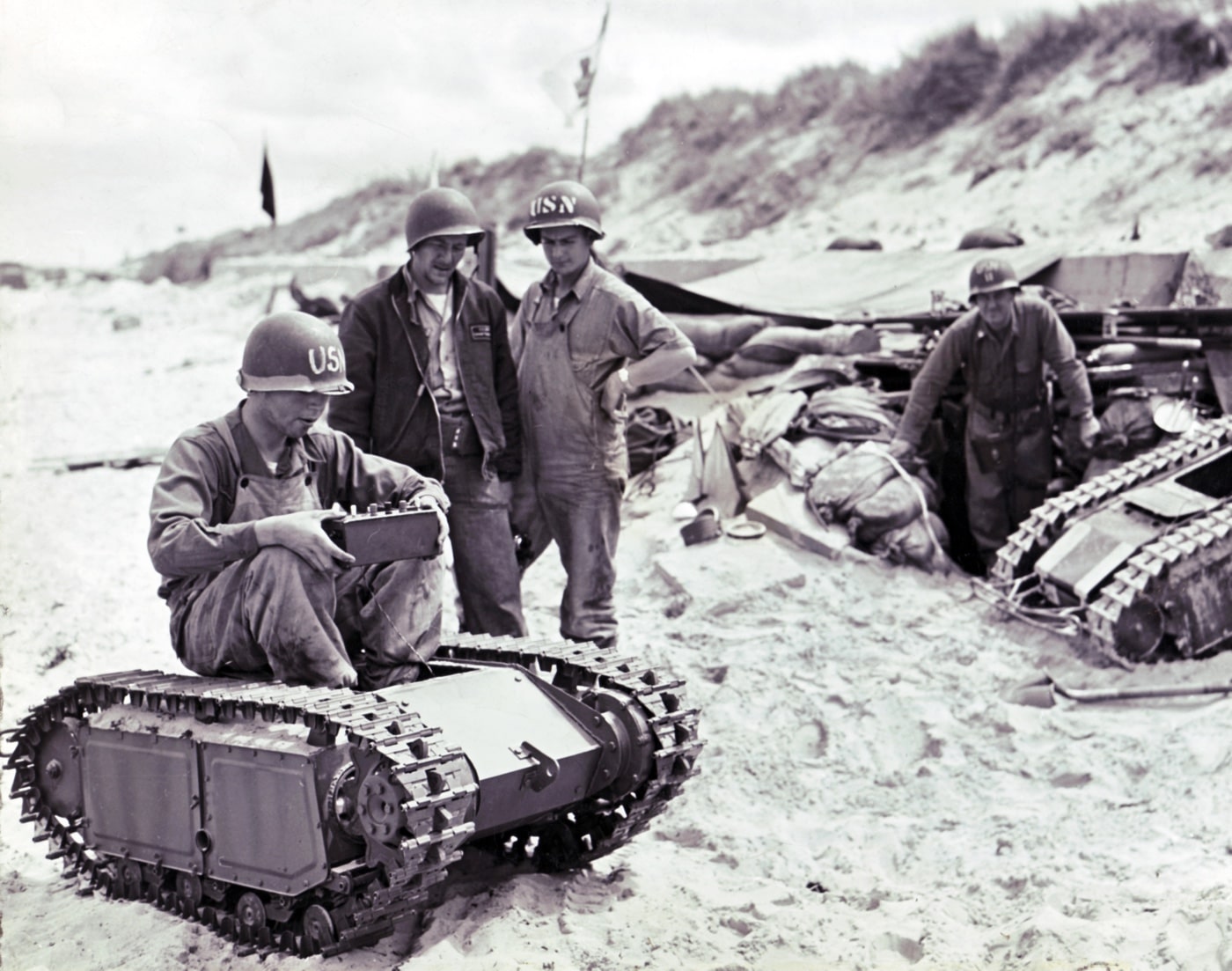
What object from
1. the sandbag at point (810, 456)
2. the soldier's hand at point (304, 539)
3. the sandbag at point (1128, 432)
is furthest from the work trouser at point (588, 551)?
the sandbag at point (1128, 432)

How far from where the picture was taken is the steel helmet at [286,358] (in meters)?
4.96

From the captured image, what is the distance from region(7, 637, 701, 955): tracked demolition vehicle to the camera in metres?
4.36

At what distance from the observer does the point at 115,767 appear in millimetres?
5055

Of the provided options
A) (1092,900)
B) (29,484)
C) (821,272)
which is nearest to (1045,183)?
(821,272)

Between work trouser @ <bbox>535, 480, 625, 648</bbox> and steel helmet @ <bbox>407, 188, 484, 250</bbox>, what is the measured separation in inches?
48.3

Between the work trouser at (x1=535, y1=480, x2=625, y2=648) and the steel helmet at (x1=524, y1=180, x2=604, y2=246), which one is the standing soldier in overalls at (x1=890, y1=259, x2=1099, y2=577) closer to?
the work trouser at (x1=535, y1=480, x2=625, y2=648)

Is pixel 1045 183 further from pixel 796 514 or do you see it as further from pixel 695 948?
pixel 695 948

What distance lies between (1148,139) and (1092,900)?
16.2m

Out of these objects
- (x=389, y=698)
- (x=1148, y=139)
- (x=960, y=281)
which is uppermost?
(x=1148, y=139)

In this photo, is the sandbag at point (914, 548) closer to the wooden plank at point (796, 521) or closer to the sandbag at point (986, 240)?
the wooden plank at point (796, 521)

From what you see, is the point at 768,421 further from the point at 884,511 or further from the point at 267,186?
the point at 267,186

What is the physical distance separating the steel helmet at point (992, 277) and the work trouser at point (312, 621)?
5161 millimetres

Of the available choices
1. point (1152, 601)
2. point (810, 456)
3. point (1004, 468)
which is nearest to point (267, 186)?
A: point (810, 456)

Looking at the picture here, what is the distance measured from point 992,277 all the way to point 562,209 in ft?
12.4
